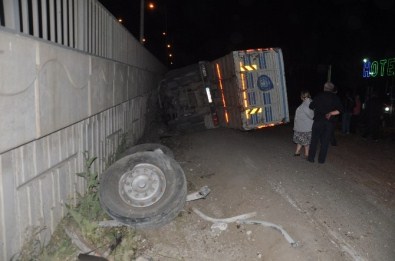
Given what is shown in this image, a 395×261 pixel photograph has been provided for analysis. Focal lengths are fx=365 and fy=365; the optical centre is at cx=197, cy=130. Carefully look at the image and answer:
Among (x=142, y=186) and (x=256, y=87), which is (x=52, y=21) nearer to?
(x=142, y=186)

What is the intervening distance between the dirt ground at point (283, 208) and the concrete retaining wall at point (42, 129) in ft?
4.38

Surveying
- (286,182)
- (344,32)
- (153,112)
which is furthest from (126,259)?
(344,32)

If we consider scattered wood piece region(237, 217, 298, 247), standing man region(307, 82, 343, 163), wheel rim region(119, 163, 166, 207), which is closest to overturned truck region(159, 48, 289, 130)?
standing man region(307, 82, 343, 163)

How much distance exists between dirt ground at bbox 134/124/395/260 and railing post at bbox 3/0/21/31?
292 cm

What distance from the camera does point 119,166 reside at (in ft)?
17.6

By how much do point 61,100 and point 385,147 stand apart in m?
10.1

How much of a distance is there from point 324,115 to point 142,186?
4.89m

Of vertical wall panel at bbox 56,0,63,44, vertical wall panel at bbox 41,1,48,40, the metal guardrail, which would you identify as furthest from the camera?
vertical wall panel at bbox 56,0,63,44

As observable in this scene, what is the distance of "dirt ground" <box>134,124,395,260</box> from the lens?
456 centimetres

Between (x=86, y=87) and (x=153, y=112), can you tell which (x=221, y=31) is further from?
(x=86, y=87)

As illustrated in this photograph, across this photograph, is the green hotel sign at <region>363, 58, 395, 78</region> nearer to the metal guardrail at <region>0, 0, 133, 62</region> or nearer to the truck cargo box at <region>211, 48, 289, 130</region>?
the truck cargo box at <region>211, 48, 289, 130</region>

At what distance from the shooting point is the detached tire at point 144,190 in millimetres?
4863

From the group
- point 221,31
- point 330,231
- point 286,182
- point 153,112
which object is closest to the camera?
point 330,231

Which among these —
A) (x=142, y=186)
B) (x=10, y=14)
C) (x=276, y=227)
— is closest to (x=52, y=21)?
(x=10, y=14)
